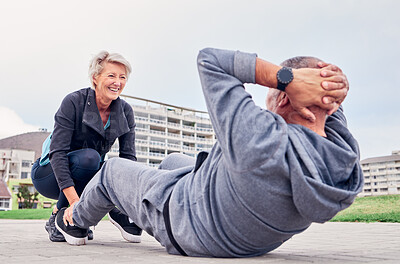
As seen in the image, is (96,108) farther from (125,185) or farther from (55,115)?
(125,185)

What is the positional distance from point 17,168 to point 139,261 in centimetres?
5991

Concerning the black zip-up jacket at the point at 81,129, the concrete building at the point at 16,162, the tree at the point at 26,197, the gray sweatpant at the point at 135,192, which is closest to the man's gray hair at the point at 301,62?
the gray sweatpant at the point at 135,192

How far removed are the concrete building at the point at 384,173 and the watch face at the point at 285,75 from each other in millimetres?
118694

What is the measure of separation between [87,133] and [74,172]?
0.32m

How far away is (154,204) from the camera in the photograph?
6.11 feet

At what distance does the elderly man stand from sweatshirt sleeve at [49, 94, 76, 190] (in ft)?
3.98

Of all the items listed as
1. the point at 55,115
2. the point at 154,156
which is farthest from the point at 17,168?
the point at 55,115

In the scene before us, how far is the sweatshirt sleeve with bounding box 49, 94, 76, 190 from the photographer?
9.40ft

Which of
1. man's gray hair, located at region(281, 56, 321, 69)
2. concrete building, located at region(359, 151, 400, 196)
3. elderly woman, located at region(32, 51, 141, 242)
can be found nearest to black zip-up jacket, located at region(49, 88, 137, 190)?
elderly woman, located at region(32, 51, 141, 242)

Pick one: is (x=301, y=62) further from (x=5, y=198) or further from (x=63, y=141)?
(x=5, y=198)

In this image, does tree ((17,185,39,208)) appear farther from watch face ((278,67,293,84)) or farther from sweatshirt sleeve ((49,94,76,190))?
watch face ((278,67,293,84))

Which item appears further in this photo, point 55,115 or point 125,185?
point 55,115

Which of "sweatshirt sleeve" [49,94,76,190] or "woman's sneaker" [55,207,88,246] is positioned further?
"sweatshirt sleeve" [49,94,76,190]

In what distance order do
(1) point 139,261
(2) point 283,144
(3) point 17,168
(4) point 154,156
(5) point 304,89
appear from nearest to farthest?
(2) point 283,144 < (5) point 304,89 < (1) point 139,261 < (3) point 17,168 < (4) point 154,156
